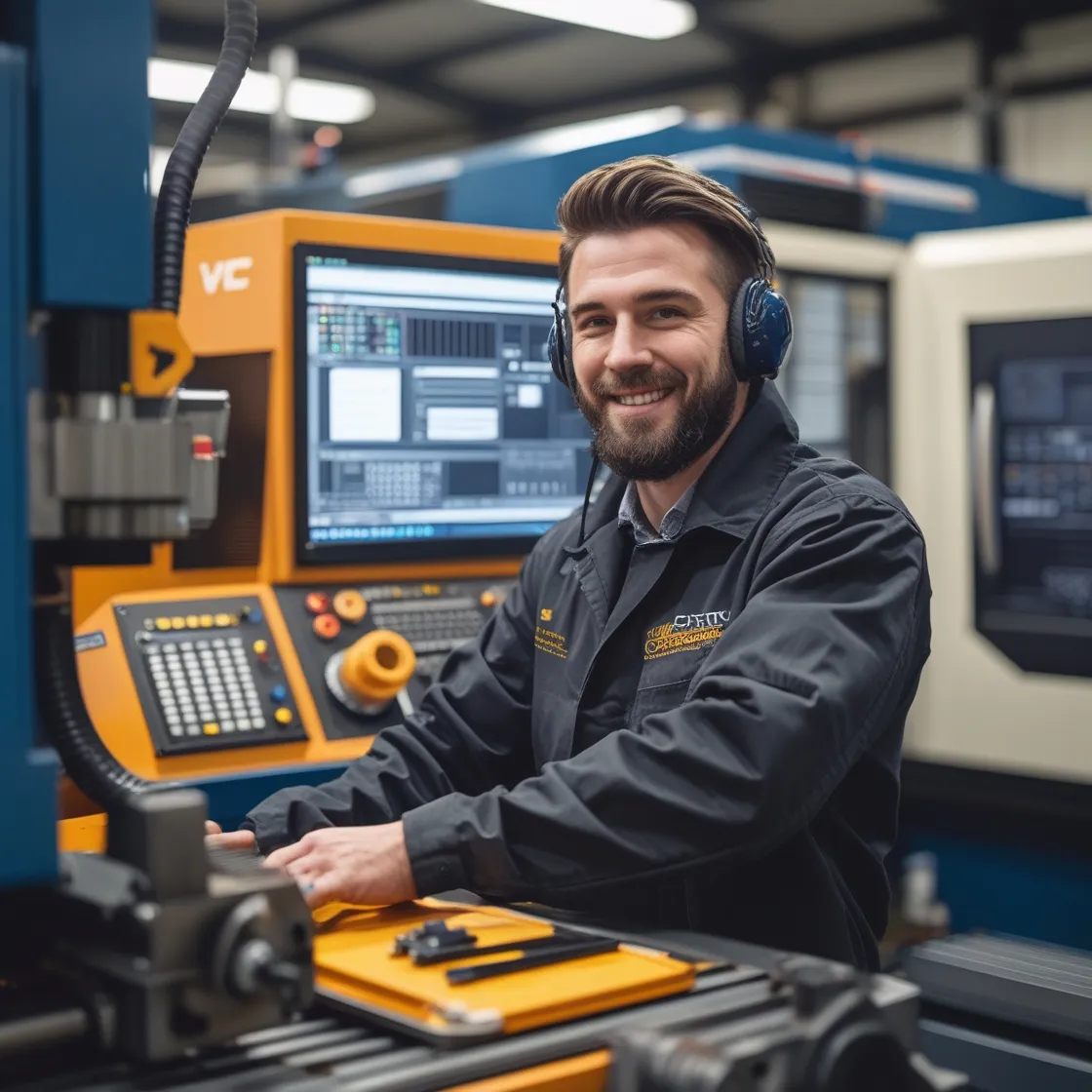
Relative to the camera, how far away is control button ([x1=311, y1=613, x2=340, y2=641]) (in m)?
2.28

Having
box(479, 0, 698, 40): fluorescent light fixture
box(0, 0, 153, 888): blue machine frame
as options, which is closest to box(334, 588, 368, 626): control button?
box(0, 0, 153, 888): blue machine frame

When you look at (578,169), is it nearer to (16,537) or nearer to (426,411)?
(426,411)

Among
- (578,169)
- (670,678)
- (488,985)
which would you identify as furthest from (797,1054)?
(578,169)

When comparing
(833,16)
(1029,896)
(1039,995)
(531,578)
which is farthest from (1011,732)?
(833,16)

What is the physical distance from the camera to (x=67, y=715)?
1134mm

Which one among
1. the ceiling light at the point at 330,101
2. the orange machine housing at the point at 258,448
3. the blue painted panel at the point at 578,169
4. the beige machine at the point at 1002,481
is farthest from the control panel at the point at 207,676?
the ceiling light at the point at 330,101

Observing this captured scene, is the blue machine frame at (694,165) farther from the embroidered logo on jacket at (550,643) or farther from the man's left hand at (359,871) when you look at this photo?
the man's left hand at (359,871)

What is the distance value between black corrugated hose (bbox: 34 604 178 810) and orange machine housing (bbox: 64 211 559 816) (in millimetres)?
931

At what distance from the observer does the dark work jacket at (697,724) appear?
4.54 ft

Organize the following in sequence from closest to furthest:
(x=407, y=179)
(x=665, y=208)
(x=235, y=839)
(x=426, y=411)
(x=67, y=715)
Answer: (x=67, y=715) < (x=235, y=839) < (x=665, y=208) < (x=426, y=411) < (x=407, y=179)

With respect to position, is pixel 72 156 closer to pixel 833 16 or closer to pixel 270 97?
pixel 833 16

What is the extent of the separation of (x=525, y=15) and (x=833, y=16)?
5.27ft

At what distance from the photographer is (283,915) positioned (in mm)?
1032

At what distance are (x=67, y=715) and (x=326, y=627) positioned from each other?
1.16m
